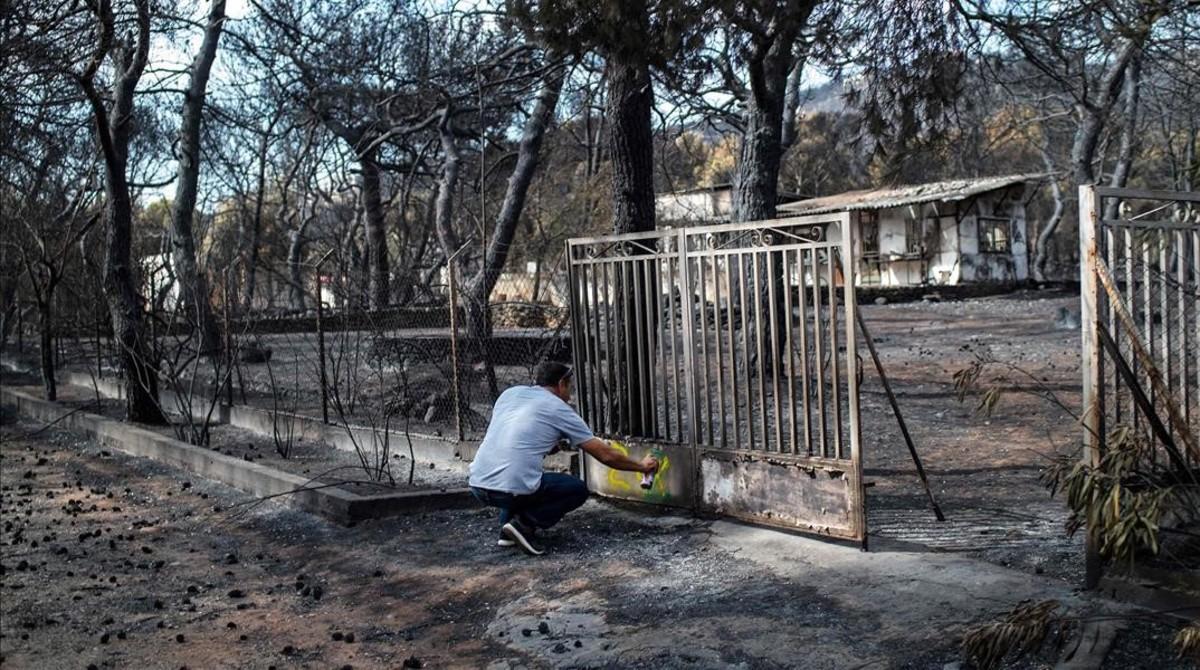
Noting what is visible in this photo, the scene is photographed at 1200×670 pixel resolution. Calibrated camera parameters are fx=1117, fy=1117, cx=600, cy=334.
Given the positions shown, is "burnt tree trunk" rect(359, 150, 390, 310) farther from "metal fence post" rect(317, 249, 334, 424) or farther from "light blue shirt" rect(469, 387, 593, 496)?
"light blue shirt" rect(469, 387, 593, 496)

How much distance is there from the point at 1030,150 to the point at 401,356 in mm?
45894

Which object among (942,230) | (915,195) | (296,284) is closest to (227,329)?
(296,284)

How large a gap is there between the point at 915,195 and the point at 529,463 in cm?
3482

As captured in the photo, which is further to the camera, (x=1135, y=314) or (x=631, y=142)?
(x=631, y=142)

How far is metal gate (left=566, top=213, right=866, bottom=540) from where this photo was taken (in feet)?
21.7

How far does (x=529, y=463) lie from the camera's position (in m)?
7.11

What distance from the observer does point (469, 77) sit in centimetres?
1467

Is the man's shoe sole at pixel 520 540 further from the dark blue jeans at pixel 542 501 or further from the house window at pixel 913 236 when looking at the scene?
the house window at pixel 913 236

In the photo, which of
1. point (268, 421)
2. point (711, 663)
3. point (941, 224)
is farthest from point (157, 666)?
point (941, 224)

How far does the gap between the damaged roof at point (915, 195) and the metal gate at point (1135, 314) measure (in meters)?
31.3

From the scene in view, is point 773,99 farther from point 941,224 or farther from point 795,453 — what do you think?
point 941,224

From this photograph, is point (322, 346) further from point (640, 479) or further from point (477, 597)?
point (477, 597)

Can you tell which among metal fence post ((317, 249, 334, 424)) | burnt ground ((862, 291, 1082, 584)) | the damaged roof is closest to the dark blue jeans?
burnt ground ((862, 291, 1082, 584))

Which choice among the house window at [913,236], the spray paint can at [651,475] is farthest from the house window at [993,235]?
the spray paint can at [651,475]
